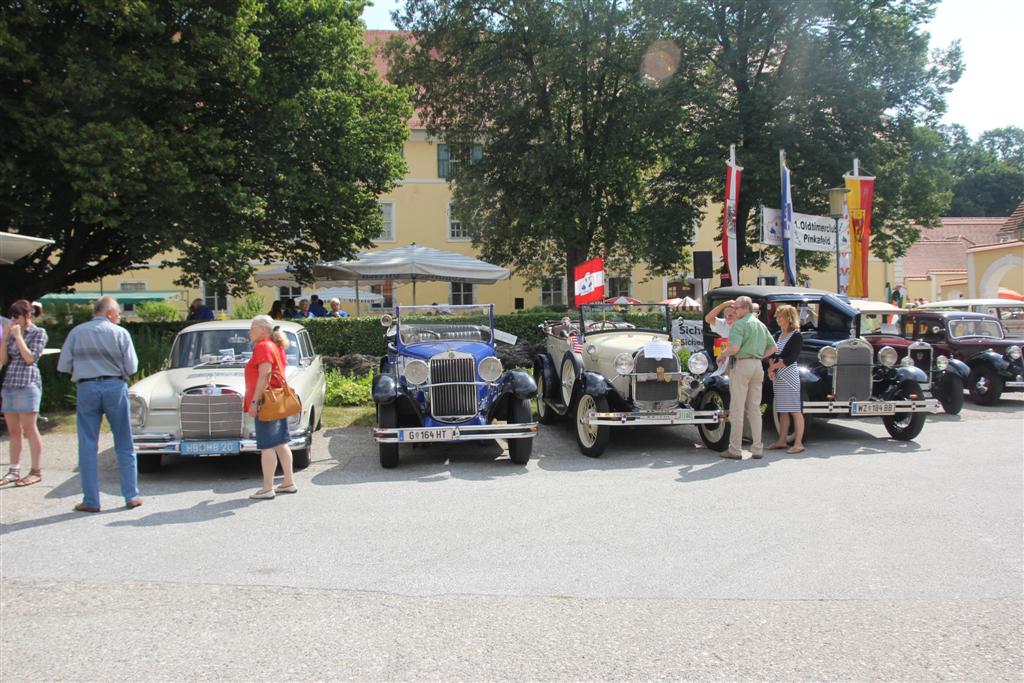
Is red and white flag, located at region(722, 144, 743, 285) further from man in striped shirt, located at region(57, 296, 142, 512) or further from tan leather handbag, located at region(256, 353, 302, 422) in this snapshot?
man in striped shirt, located at region(57, 296, 142, 512)

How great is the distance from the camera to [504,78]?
998 inches

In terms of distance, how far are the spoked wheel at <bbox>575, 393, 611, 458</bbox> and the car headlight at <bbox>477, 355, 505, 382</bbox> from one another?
119 centimetres

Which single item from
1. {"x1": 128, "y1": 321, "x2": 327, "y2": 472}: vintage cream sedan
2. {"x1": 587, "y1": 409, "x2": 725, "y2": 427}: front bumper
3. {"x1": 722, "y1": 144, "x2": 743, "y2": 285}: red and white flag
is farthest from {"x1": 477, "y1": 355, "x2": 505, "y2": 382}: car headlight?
{"x1": 722, "y1": 144, "x2": 743, "y2": 285}: red and white flag

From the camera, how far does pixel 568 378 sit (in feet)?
35.1

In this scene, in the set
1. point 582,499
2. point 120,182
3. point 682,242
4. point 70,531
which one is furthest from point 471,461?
point 682,242

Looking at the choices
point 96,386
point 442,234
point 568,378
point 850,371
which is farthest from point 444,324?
point 442,234

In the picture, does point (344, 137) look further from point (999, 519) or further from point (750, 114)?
point (999, 519)

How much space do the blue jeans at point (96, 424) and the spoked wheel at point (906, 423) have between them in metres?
9.32

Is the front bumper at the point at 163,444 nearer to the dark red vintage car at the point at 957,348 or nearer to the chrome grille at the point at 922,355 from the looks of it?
the dark red vintage car at the point at 957,348

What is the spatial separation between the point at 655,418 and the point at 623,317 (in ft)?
7.82

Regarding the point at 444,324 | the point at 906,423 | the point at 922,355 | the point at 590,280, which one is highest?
the point at 590,280

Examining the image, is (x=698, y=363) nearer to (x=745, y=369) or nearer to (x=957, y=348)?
(x=745, y=369)

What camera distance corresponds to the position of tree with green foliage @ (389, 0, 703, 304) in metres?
24.8

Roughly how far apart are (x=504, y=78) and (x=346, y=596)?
23.0 meters
